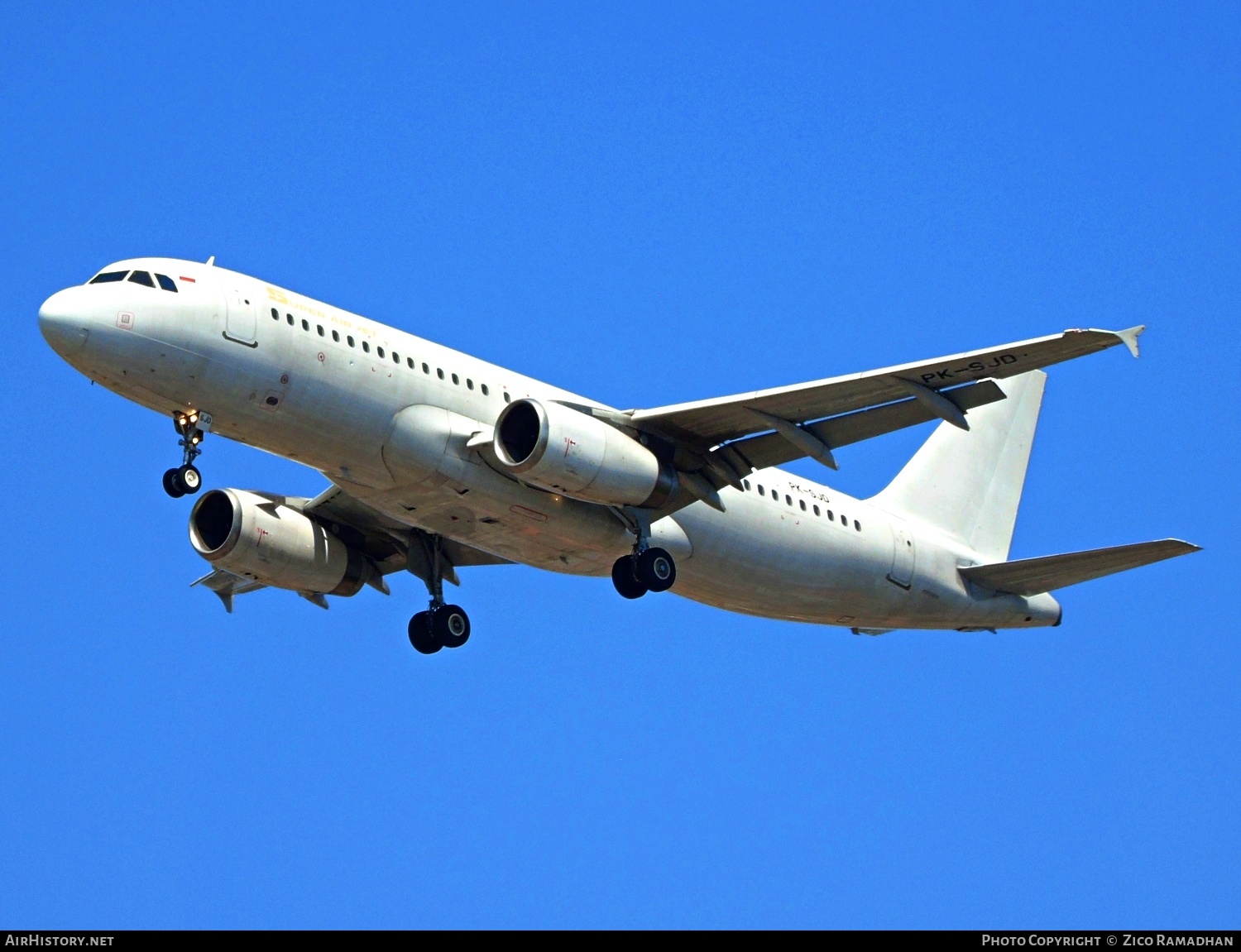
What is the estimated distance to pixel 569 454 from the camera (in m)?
35.8

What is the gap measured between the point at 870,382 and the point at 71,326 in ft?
45.8

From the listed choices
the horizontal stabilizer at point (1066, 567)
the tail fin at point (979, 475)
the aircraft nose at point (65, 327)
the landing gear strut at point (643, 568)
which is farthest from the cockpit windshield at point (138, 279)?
the horizontal stabilizer at point (1066, 567)

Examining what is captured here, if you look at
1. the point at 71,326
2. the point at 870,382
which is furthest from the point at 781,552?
the point at 71,326

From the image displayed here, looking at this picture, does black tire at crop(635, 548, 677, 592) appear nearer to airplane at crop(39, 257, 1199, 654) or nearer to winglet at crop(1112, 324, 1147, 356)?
airplane at crop(39, 257, 1199, 654)

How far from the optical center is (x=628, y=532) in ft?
126

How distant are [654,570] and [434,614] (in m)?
6.14

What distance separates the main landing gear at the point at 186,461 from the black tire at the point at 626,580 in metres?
8.27

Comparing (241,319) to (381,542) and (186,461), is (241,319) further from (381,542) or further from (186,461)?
(381,542)

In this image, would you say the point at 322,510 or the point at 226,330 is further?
the point at 322,510

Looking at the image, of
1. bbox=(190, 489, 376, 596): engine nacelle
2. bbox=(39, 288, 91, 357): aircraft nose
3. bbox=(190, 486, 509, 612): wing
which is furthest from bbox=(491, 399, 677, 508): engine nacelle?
bbox=(39, 288, 91, 357): aircraft nose

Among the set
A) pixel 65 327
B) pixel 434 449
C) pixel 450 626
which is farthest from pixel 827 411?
pixel 65 327
